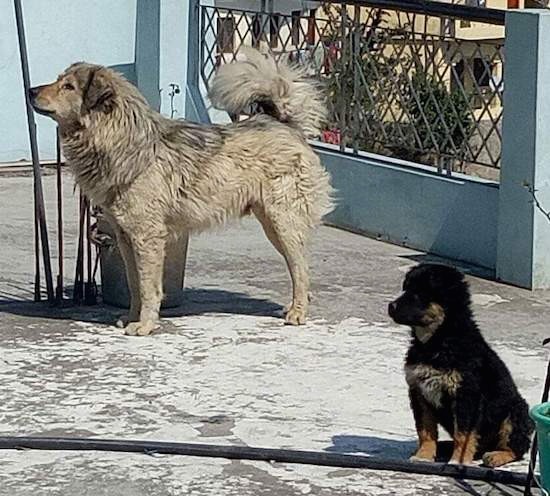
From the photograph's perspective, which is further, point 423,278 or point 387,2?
point 387,2

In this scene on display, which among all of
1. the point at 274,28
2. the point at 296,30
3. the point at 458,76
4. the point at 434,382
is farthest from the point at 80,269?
the point at 274,28

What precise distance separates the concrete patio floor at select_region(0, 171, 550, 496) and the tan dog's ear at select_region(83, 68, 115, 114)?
1.25 metres

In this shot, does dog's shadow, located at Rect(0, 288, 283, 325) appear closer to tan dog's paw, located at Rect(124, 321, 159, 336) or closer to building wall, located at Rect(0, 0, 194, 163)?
tan dog's paw, located at Rect(124, 321, 159, 336)

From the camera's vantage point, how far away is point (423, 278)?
5590mm

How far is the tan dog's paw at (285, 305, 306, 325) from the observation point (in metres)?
8.30

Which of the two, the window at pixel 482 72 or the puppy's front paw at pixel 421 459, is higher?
the window at pixel 482 72

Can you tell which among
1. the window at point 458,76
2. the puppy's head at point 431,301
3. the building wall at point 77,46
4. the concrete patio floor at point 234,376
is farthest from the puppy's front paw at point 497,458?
the building wall at point 77,46

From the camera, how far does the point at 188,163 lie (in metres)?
8.16

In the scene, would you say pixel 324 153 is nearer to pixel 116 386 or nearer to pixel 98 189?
pixel 98 189

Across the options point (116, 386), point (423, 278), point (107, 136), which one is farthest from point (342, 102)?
point (423, 278)

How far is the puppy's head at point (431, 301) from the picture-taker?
5543mm

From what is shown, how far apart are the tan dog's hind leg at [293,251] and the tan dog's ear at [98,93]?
1119mm

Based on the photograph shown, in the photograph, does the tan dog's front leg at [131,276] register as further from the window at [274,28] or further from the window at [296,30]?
the window at [274,28]

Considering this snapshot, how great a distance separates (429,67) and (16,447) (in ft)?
18.1
